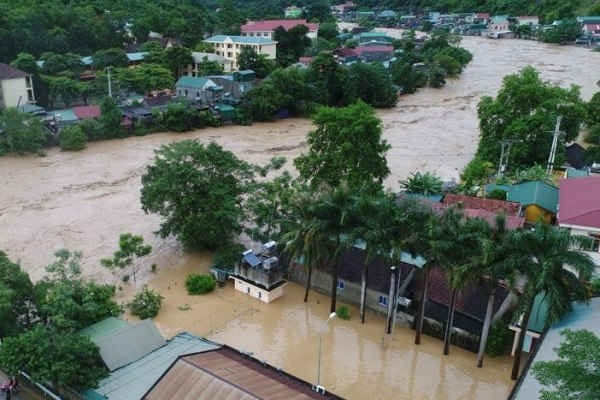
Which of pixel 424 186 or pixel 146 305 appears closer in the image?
pixel 146 305

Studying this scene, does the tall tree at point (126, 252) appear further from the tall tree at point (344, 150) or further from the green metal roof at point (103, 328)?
the tall tree at point (344, 150)

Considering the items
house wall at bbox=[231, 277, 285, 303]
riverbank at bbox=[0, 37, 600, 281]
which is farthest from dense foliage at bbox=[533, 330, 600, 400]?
riverbank at bbox=[0, 37, 600, 281]

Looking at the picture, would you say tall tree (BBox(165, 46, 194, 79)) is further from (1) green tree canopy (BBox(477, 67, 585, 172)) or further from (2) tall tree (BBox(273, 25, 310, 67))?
(1) green tree canopy (BBox(477, 67, 585, 172))

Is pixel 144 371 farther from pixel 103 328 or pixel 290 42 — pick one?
pixel 290 42

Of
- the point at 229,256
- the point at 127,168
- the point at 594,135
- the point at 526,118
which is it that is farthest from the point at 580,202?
the point at 127,168

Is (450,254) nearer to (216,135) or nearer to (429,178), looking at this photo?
(429,178)

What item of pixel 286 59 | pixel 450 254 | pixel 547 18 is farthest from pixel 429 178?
pixel 547 18

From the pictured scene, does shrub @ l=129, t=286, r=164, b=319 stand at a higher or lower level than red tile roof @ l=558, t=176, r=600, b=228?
lower
